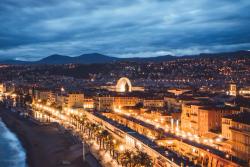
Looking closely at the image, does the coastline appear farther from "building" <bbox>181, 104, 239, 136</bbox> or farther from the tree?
"building" <bbox>181, 104, 239, 136</bbox>

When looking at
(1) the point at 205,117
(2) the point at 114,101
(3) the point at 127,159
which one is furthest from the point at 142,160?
(2) the point at 114,101

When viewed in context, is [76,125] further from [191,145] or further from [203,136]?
[191,145]

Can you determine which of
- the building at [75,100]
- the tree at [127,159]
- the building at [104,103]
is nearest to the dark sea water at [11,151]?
the tree at [127,159]

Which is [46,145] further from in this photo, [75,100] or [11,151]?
[75,100]

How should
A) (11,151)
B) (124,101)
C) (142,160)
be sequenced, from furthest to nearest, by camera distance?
(124,101) → (11,151) → (142,160)

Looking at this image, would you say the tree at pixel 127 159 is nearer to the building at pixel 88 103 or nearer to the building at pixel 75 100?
the building at pixel 88 103
